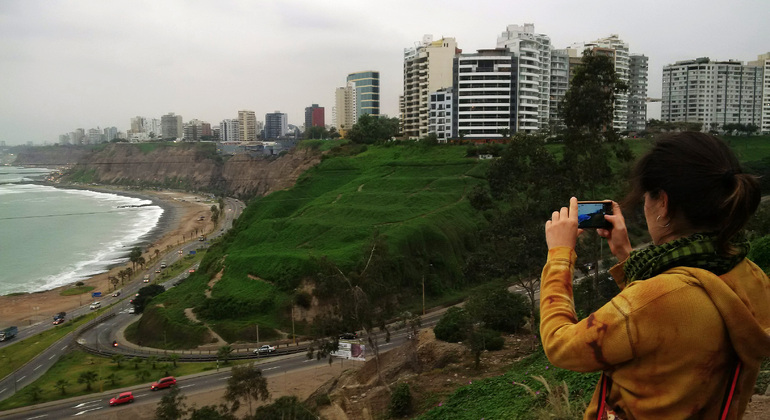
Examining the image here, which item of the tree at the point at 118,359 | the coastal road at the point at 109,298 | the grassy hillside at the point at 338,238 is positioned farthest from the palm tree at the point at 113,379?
the coastal road at the point at 109,298

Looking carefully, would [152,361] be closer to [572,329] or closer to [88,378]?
[88,378]

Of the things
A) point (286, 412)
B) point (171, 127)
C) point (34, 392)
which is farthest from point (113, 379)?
point (171, 127)

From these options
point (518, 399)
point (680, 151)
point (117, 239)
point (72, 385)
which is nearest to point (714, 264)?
point (680, 151)

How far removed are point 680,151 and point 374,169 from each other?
47344mm

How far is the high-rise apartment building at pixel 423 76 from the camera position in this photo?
62.1 metres

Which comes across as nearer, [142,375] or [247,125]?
[142,375]

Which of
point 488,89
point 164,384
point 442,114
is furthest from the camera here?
point 442,114

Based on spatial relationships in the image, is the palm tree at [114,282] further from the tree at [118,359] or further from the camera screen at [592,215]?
the camera screen at [592,215]

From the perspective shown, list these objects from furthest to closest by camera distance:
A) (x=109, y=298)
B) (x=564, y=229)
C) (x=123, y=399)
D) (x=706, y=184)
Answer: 1. (x=109, y=298)
2. (x=123, y=399)
3. (x=564, y=229)
4. (x=706, y=184)

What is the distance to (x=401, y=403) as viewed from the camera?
10.7 meters

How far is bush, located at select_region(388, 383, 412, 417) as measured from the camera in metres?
10.6

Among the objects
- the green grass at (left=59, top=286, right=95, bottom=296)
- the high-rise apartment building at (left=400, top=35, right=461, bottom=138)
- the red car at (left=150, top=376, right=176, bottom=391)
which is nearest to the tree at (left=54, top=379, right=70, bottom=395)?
the red car at (left=150, top=376, right=176, bottom=391)

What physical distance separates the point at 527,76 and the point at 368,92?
4295 cm

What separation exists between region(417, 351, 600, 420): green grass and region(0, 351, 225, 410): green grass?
664 inches
